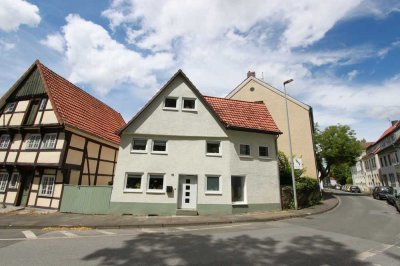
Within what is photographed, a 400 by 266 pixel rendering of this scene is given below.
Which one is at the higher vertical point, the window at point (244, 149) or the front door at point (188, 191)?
the window at point (244, 149)

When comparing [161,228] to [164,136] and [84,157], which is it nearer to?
[164,136]

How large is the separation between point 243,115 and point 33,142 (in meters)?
16.5

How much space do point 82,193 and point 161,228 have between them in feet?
24.3

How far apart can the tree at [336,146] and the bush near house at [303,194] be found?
51.6 ft

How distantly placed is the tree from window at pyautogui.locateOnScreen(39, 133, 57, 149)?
34.4 metres

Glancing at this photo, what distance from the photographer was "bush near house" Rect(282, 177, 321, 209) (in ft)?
61.2

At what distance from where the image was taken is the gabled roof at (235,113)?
17.9m

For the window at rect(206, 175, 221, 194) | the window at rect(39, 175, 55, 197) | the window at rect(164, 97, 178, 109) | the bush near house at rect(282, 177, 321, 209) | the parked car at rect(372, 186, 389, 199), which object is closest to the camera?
the window at rect(206, 175, 221, 194)

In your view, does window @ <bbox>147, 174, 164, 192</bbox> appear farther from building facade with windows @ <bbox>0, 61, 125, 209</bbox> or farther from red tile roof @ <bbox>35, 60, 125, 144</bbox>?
building facade with windows @ <bbox>0, 61, 125, 209</bbox>

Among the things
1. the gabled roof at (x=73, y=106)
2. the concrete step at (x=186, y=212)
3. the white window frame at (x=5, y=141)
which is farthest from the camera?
the white window frame at (x=5, y=141)

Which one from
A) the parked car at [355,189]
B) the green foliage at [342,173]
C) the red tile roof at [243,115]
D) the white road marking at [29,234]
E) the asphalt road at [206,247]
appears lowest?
the white road marking at [29,234]

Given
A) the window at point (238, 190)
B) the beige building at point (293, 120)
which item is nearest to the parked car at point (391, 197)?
the beige building at point (293, 120)

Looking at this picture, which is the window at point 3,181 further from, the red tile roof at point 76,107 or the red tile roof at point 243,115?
the red tile roof at point 243,115

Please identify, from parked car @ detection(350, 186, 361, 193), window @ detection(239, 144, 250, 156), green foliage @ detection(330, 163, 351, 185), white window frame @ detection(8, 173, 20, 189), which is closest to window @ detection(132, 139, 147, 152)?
window @ detection(239, 144, 250, 156)
